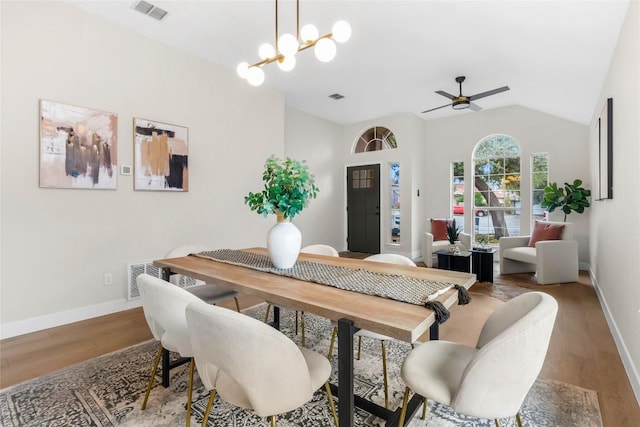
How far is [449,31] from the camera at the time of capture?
3168 millimetres

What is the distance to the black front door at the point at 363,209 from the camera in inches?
263

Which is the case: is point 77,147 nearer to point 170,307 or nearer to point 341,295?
point 170,307

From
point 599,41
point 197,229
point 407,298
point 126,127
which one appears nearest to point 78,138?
point 126,127

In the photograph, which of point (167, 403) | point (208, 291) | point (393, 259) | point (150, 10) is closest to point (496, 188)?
point (393, 259)

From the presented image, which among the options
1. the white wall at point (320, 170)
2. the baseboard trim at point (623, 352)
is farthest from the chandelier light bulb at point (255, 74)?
the white wall at point (320, 170)

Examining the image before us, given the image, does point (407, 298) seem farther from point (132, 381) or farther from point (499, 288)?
point (499, 288)

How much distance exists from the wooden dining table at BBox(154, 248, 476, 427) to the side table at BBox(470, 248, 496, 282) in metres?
3.09

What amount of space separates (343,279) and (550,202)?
16.2ft

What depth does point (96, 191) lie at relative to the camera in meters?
3.11

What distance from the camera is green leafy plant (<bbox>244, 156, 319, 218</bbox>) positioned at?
71.1 inches

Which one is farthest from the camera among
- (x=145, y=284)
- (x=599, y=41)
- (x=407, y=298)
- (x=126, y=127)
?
(x=126, y=127)

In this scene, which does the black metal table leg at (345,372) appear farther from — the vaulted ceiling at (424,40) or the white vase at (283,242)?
the vaulted ceiling at (424,40)

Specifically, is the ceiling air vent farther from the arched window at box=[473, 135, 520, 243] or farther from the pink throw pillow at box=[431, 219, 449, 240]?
the arched window at box=[473, 135, 520, 243]

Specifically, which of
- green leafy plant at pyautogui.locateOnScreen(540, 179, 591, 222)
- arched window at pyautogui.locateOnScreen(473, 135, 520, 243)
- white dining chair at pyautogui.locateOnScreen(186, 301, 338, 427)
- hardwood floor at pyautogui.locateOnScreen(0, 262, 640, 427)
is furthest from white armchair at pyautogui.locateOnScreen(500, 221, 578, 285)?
white dining chair at pyautogui.locateOnScreen(186, 301, 338, 427)
